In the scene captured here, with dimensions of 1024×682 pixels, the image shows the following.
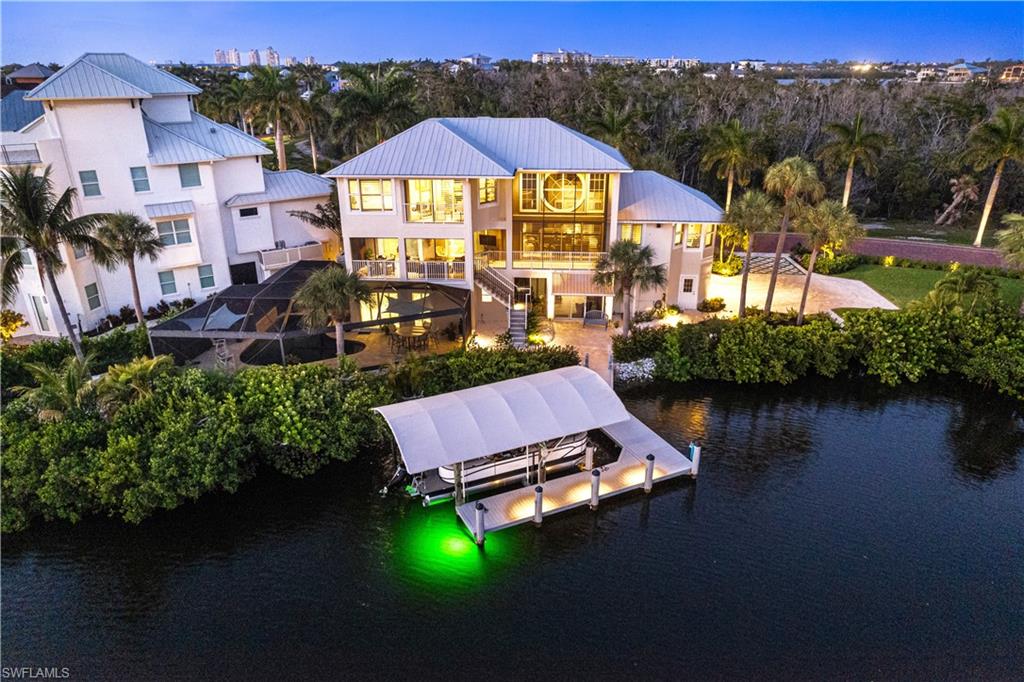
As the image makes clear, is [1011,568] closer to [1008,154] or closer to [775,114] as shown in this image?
[1008,154]

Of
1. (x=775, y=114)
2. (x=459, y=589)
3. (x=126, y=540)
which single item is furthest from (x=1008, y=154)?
(x=126, y=540)

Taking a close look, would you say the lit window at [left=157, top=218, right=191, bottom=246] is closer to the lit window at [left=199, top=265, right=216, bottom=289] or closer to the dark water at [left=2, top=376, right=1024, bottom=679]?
the lit window at [left=199, top=265, right=216, bottom=289]

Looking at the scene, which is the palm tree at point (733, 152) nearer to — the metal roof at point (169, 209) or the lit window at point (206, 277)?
the lit window at point (206, 277)

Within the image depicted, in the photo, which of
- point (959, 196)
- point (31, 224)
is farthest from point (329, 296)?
point (959, 196)

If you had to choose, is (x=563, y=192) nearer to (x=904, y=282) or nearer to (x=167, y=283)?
(x=167, y=283)

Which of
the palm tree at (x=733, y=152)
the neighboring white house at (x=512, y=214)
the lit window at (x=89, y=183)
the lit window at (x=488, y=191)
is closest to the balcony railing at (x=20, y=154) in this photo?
the lit window at (x=89, y=183)
